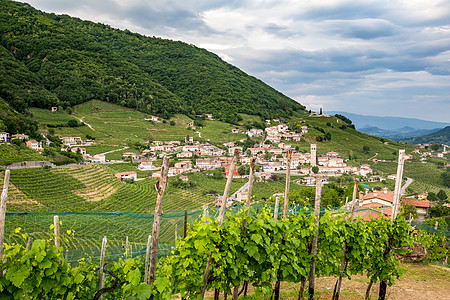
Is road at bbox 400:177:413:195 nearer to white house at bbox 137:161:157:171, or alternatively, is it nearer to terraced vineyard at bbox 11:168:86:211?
white house at bbox 137:161:157:171

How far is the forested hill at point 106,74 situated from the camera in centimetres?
7506

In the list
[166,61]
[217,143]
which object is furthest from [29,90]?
[166,61]

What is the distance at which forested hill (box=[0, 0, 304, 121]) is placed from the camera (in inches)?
2955

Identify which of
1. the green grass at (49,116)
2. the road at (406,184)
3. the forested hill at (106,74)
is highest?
the forested hill at (106,74)

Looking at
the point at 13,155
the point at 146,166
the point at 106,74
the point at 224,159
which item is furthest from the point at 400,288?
the point at 106,74

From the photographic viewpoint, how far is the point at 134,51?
141125mm

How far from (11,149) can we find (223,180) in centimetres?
3172

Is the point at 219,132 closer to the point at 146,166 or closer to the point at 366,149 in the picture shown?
the point at 146,166

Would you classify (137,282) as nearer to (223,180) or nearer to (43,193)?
(43,193)

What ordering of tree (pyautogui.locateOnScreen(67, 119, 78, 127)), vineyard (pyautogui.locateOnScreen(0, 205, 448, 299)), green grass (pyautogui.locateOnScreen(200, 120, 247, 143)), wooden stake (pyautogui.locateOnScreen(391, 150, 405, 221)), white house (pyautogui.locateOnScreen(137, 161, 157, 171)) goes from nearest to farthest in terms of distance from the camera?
1. vineyard (pyautogui.locateOnScreen(0, 205, 448, 299))
2. wooden stake (pyautogui.locateOnScreen(391, 150, 405, 221))
3. white house (pyautogui.locateOnScreen(137, 161, 157, 171))
4. tree (pyautogui.locateOnScreen(67, 119, 78, 127))
5. green grass (pyautogui.locateOnScreen(200, 120, 247, 143))

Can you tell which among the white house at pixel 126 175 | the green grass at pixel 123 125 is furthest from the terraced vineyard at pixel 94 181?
the green grass at pixel 123 125

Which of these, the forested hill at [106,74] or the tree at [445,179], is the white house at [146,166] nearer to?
the forested hill at [106,74]

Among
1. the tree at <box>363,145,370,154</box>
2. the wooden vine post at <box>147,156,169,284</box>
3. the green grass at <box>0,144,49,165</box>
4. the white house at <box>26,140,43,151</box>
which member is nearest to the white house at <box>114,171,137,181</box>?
the green grass at <box>0,144,49,165</box>

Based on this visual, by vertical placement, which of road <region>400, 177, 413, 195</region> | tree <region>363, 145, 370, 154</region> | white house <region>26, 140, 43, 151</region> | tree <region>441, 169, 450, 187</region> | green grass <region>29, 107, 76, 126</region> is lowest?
road <region>400, 177, 413, 195</region>
